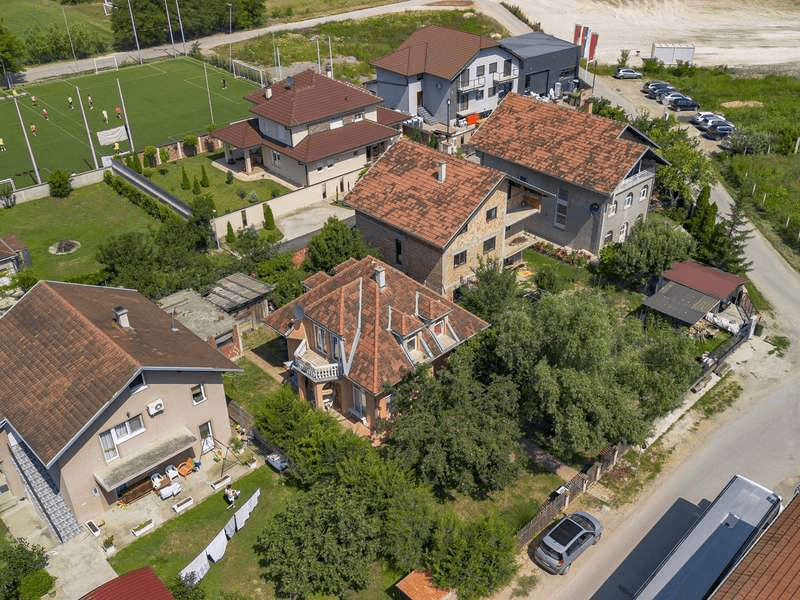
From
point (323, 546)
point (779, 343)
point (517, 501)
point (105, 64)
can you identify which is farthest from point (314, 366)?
point (105, 64)

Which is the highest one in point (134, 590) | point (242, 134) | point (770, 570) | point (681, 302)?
point (770, 570)

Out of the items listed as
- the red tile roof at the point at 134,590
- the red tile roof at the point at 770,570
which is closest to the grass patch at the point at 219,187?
the red tile roof at the point at 134,590

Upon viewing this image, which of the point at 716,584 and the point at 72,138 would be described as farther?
the point at 72,138

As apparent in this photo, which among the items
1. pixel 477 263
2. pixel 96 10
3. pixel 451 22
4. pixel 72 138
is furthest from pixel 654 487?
pixel 96 10

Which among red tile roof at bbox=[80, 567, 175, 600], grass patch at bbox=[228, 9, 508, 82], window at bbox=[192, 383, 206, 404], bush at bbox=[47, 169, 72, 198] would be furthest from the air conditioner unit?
grass patch at bbox=[228, 9, 508, 82]

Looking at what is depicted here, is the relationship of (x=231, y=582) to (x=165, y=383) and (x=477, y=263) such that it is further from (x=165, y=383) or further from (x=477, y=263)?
(x=477, y=263)

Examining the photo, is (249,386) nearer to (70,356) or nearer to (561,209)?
(70,356)
